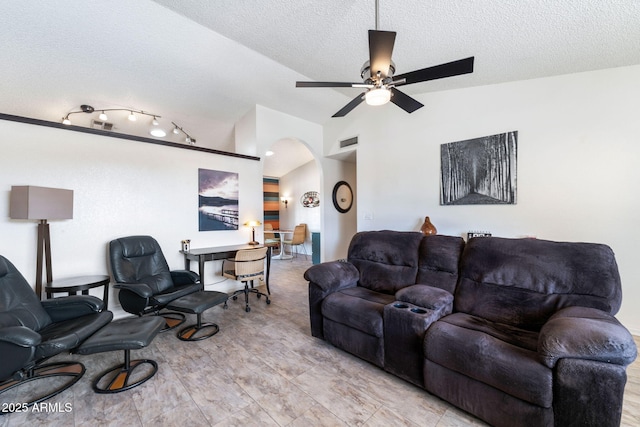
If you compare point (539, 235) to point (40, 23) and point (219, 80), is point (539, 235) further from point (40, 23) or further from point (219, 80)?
point (40, 23)

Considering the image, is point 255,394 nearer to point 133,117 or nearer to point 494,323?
point 494,323

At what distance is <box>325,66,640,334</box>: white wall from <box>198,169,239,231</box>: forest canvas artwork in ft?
9.10

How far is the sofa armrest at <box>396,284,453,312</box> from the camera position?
1934 millimetres

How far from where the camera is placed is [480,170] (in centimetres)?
328

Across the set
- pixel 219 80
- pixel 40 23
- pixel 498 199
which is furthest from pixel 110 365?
pixel 498 199

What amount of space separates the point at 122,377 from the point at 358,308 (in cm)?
194

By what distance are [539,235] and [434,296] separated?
1.93 metres

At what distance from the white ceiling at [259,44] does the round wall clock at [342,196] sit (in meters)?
2.10

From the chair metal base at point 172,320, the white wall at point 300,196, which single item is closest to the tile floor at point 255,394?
the chair metal base at point 172,320

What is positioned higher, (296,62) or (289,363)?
(296,62)

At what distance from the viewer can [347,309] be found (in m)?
2.24

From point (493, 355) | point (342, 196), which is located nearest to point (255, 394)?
point (493, 355)

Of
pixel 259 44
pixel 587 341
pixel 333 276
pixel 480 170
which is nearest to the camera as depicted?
pixel 587 341

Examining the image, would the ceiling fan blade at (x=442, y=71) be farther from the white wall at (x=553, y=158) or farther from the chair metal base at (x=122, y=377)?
the chair metal base at (x=122, y=377)
